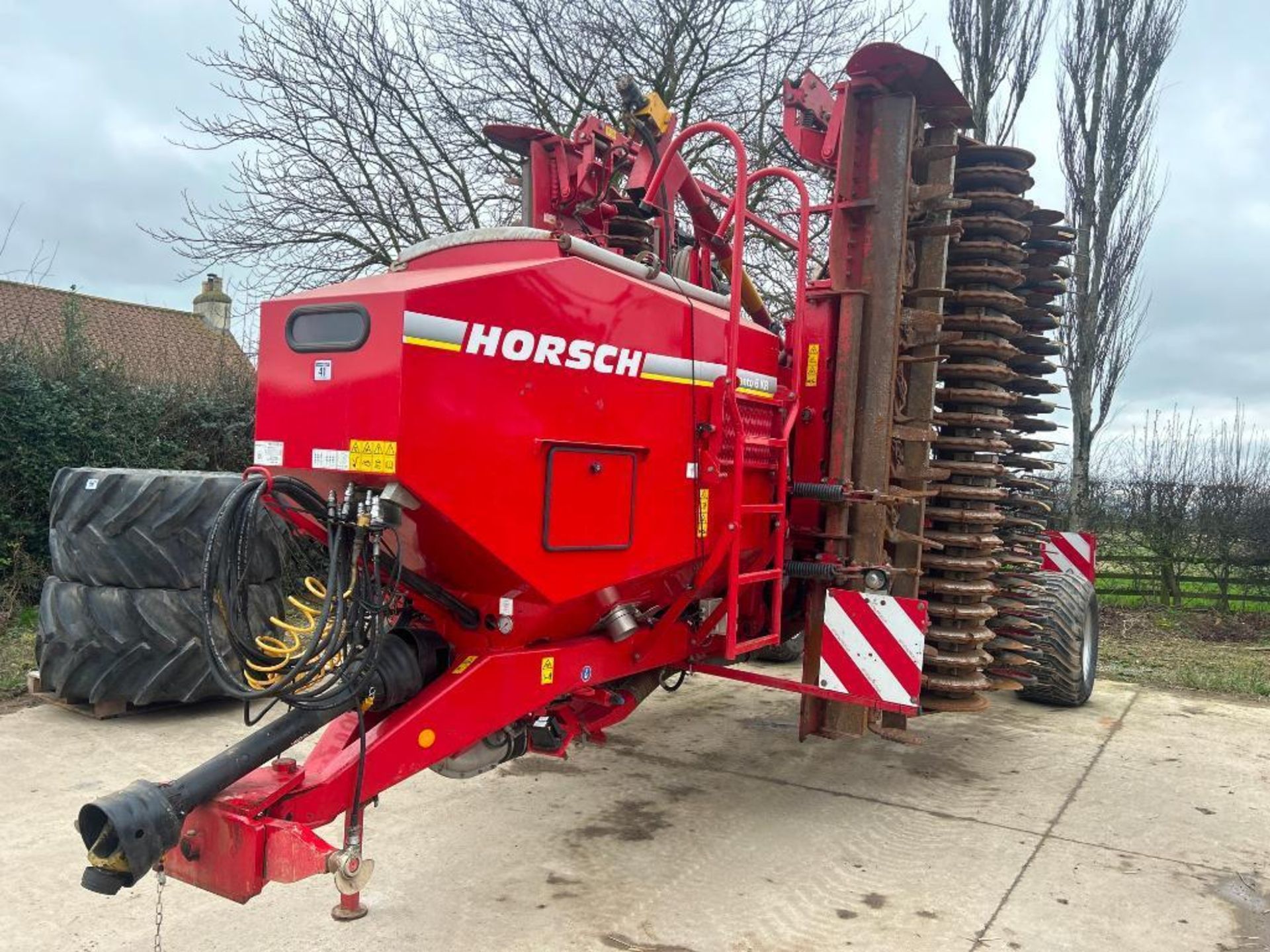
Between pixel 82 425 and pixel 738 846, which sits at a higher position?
pixel 82 425

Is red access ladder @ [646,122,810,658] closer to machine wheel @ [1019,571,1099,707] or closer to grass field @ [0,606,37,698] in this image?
machine wheel @ [1019,571,1099,707]

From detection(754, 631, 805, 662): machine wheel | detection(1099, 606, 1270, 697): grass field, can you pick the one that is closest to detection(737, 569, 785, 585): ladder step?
detection(754, 631, 805, 662): machine wheel

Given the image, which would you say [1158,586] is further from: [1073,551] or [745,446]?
[745,446]

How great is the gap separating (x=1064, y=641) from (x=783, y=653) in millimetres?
2053

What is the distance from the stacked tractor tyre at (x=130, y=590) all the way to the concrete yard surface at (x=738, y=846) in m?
0.26

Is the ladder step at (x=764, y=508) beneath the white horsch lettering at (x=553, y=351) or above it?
beneath

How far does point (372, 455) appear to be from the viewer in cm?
275

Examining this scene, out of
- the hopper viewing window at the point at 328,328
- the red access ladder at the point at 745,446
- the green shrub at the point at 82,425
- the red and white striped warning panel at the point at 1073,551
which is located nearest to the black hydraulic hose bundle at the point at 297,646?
the hopper viewing window at the point at 328,328

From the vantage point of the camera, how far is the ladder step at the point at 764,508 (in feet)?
12.3

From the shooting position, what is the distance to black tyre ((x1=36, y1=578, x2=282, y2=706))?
17.6 ft

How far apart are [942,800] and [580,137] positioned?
358cm

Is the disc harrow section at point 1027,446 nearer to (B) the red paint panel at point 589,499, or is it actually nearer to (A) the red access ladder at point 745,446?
(A) the red access ladder at point 745,446

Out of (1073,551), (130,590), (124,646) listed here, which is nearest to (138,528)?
(130,590)

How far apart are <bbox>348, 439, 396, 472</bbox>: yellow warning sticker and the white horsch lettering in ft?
1.23
